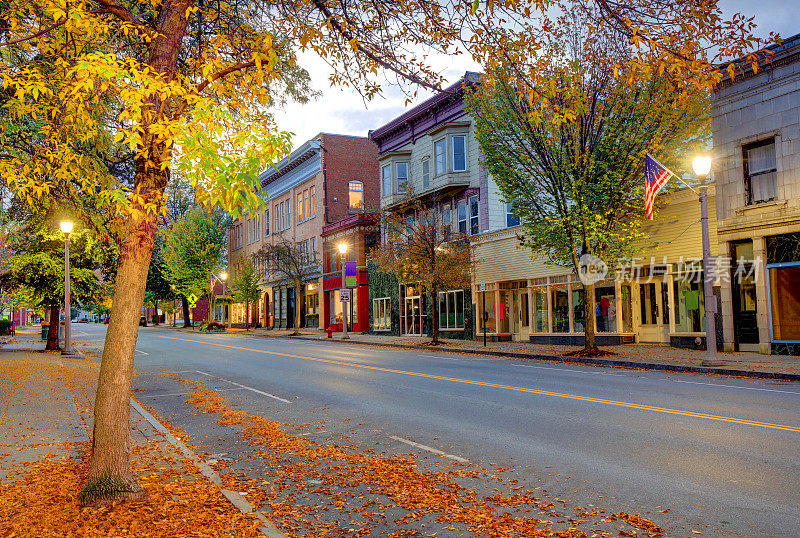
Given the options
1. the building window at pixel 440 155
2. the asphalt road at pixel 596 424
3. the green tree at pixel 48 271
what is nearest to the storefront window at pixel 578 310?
the asphalt road at pixel 596 424

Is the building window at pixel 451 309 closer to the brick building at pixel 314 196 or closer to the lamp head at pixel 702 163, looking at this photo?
the brick building at pixel 314 196

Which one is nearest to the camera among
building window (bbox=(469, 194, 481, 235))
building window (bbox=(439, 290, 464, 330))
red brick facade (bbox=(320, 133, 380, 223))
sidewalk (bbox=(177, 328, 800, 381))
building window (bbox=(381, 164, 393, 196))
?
sidewalk (bbox=(177, 328, 800, 381))

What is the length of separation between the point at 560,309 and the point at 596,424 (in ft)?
67.5

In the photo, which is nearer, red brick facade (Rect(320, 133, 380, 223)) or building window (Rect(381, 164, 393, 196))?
building window (Rect(381, 164, 393, 196))

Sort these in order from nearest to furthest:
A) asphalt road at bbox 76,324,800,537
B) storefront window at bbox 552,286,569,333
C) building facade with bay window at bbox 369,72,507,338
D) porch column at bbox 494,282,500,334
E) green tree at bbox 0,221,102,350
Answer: asphalt road at bbox 76,324,800,537 < green tree at bbox 0,221,102,350 < storefront window at bbox 552,286,569,333 < porch column at bbox 494,282,500,334 < building facade with bay window at bbox 369,72,507,338

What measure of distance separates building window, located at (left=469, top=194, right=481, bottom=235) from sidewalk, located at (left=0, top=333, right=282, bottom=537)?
2519 centimetres

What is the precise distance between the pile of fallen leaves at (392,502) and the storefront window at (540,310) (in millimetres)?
23343

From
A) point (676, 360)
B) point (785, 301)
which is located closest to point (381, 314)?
point (676, 360)

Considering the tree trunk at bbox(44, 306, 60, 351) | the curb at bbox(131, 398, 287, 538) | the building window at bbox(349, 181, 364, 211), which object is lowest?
the curb at bbox(131, 398, 287, 538)

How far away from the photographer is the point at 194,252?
2584 inches

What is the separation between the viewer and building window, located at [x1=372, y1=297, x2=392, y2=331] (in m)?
43.0

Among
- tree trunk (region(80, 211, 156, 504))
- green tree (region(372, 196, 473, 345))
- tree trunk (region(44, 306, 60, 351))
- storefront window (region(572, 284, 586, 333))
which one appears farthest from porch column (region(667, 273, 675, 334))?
tree trunk (region(44, 306, 60, 351))

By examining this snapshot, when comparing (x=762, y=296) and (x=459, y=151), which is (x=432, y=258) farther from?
(x=762, y=296)

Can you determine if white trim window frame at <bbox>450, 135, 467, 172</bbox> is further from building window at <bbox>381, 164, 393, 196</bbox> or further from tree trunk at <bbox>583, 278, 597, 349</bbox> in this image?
tree trunk at <bbox>583, 278, 597, 349</bbox>
